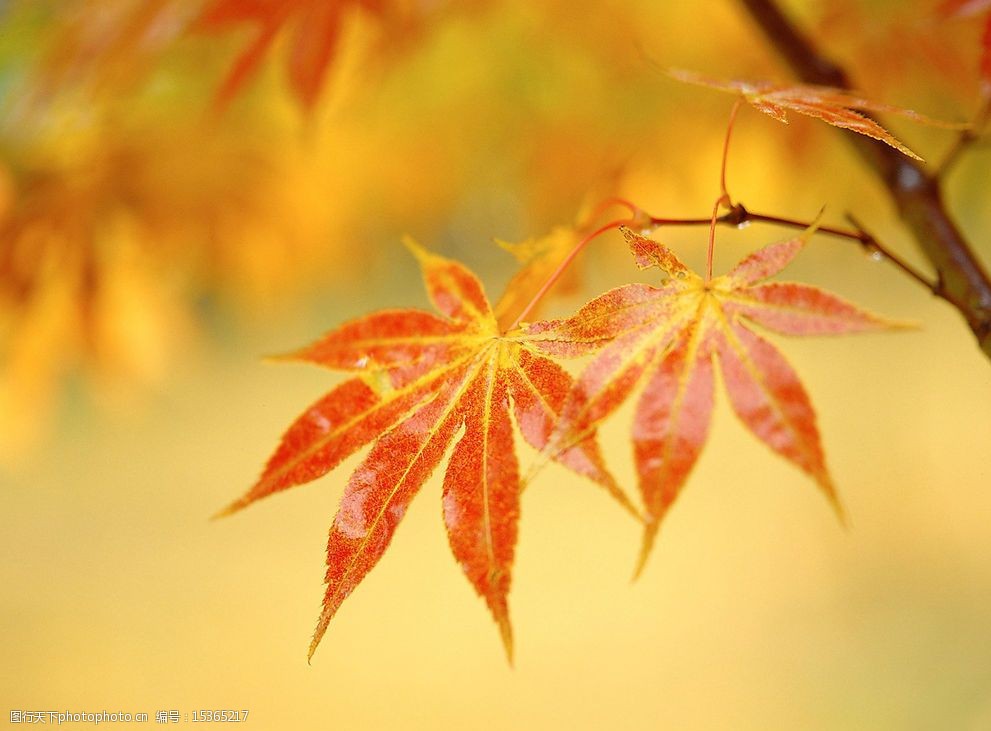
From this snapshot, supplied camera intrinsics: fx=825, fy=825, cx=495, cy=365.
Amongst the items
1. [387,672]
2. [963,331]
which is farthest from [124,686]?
[963,331]

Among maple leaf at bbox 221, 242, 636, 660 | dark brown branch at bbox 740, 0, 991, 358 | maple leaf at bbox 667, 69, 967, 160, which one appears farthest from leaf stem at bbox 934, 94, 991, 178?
maple leaf at bbox 221, 242, 636, 660

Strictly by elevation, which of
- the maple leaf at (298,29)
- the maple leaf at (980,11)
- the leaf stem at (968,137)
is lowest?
the leaf stem at (968,137)

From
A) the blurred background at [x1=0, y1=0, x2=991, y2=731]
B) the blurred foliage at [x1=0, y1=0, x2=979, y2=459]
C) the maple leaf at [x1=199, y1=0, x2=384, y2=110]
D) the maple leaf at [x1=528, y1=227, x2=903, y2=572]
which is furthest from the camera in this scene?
the blurred background at [x1=0, y1=0, x2=991, y2=731]

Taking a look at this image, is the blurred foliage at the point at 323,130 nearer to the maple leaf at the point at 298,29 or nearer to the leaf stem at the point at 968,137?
the maple leaf at the point at 298,29

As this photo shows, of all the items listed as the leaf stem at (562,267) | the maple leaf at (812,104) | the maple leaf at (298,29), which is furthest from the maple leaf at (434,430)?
the maple leaf at (298,29)

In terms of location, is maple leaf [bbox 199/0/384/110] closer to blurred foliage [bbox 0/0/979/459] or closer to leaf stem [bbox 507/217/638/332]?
blurred foliage [bbox 0/0/979/459]

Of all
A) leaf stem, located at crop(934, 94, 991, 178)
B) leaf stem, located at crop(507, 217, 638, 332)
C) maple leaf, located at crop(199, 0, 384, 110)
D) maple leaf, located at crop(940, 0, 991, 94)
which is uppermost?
maple leaf, located at crop(199, 0, 384, 110)

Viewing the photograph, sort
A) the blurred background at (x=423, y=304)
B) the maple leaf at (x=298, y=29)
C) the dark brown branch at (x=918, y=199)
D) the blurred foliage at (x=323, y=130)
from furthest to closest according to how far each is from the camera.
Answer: the blurred background at (x=423, y=304)
the blurred foliage at (x=323, y=130)
the maple leaf at (x=298, y=29)
the dark brown branch at (x=918, y=199)
